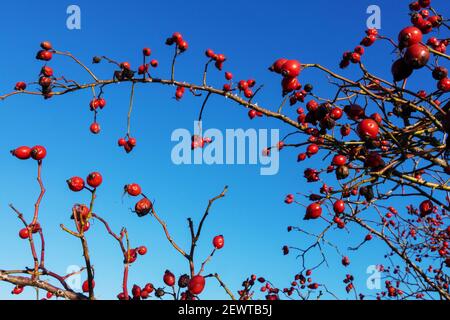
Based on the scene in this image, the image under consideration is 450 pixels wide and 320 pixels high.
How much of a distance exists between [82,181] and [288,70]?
168 centimetres

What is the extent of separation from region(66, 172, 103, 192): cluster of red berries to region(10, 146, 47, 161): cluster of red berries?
0.25 m

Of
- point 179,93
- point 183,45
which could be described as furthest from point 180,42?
point 179,93

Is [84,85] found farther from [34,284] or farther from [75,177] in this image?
[34,284]

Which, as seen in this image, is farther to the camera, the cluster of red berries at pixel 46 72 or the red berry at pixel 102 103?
the red berry at pixel 102 103

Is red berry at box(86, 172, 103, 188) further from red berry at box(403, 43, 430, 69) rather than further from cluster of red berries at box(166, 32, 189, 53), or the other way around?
cluster of red berries at box(166, 32, 189, 53)

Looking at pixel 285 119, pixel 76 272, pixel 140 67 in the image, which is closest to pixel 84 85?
→ pixel 140 67

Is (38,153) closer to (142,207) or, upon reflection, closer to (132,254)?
(142,207)

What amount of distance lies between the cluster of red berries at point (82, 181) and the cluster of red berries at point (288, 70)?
5.08 ft

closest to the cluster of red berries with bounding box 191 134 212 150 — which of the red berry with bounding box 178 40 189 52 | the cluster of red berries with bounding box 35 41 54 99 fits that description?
the red berry with bounding box 178 40 189 52

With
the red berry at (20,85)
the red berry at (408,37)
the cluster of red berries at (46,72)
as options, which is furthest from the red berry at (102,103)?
the red berry at (408,37)

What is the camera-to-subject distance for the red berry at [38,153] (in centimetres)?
245

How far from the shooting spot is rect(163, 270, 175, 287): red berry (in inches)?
92.7

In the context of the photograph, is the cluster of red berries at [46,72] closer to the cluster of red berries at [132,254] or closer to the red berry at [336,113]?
the cluster of red berries at [132,254]

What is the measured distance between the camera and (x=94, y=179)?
2.42 meters
